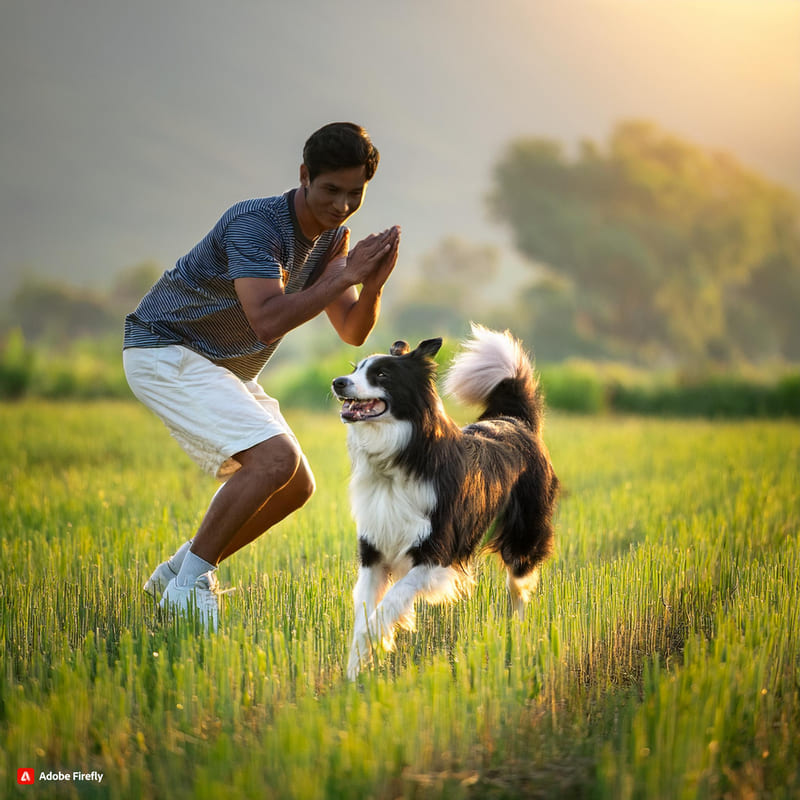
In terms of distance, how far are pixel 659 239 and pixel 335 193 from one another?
40.5 meters

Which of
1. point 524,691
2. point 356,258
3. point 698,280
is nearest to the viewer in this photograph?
point 524,691

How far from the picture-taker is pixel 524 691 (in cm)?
306

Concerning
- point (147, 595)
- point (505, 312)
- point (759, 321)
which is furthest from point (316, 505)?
point (759, 321)

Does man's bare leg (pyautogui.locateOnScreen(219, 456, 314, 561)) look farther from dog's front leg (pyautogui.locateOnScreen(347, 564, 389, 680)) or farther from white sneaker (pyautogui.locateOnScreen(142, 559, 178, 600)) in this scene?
dog's front leg (pyautogui.locateOnScreen(347, 564, 389, 680))

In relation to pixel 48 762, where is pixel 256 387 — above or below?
above

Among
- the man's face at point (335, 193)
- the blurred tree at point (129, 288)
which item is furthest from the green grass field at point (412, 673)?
the blurred tree at point (129, 288)

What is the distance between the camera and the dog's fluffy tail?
4711 mm

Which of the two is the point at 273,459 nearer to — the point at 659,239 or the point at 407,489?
the point at 407,489

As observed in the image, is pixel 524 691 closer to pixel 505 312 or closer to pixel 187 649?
pixel 187 649

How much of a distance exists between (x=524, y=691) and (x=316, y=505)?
14.4 feet

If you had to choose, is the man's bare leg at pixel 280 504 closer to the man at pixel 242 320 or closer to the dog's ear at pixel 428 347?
the man at pixel 242 320

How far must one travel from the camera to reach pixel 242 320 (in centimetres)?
409

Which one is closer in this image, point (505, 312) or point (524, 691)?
point (524, 691)

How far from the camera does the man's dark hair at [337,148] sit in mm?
3631
